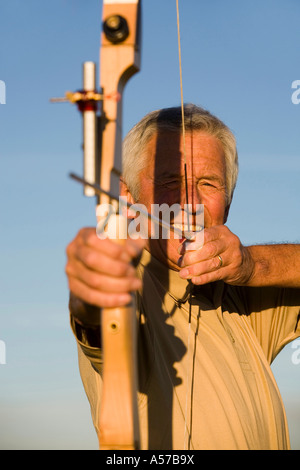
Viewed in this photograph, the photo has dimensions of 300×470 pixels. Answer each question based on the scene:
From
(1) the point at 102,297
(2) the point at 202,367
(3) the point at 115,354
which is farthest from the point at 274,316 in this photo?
(1) the point at 102,297

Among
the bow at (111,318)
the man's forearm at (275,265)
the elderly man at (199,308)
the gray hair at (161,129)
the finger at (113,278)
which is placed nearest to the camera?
the finger at (113,278)

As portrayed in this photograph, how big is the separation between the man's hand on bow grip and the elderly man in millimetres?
11

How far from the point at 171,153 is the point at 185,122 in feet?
0.46

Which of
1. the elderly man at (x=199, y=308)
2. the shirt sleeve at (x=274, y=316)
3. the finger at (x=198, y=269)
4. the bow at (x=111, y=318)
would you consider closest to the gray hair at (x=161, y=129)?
the elderly man at (x=199, y=308)

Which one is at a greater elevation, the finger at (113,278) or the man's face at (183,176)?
the man's face at (183,176)

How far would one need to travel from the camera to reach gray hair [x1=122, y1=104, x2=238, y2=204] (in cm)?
229

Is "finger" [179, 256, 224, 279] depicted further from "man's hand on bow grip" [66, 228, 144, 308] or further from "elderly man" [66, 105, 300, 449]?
"man's hand on bow grip" [66, 228, 144, 308]

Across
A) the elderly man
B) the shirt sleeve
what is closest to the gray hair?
the elderly man

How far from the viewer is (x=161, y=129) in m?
2.28

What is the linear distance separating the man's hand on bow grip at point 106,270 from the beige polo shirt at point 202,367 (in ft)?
1.32

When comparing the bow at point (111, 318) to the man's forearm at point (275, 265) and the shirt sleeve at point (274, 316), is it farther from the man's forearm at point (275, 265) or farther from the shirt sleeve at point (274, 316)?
the shirt sleeve at point (274, 316)

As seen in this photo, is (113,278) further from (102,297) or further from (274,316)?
(274,316)

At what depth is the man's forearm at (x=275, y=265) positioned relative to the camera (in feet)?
7.03

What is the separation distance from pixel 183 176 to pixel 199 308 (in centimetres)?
45
